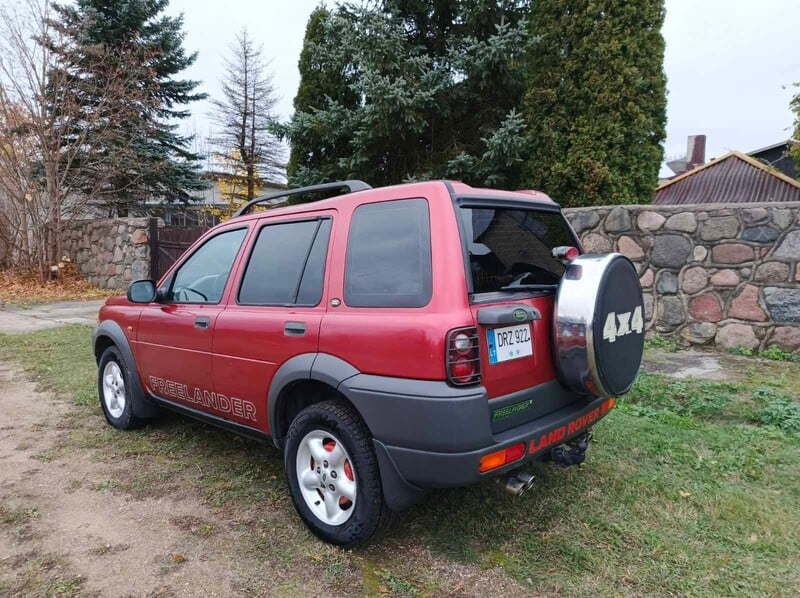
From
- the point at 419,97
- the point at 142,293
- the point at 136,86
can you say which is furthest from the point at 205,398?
the point at 136,86

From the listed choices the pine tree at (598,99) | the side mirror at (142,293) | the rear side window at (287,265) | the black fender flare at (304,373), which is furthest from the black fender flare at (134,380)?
the pine tree at (598,99)

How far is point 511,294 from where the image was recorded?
255 cm

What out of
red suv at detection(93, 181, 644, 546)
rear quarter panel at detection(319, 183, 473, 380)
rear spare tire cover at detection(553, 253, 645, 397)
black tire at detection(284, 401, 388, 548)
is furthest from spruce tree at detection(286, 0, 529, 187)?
black tire at detection(284, 401, 388, 548)

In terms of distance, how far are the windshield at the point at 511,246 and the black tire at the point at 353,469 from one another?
86cm

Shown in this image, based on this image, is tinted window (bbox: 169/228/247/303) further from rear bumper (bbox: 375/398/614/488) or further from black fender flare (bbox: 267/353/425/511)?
rear bumper (bbox: 375/398/614/488)

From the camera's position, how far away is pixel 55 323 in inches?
372

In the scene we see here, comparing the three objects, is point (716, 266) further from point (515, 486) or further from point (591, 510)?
point (515, 486)

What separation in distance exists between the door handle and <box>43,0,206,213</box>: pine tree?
44.2 ft

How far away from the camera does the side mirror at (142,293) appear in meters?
3.82

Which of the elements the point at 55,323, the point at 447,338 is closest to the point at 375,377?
the point at 447,338

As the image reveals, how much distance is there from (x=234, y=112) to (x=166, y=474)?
88.4ft

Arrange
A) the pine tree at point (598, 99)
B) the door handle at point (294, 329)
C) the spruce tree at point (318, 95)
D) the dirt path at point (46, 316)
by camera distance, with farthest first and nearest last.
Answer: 1. the spruce tree at point (318, 95)
2. the dirt path at point (46, 316)
3. the pine tree at point (598, 99)
4. the door handle at point (294, 329)

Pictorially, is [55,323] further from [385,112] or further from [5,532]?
[5,532]

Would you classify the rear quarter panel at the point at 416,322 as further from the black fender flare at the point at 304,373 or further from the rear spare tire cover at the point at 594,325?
the rear spare tire cover at the point at 594,325
